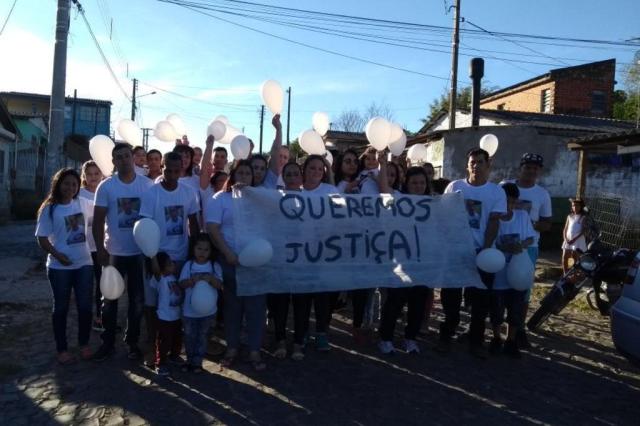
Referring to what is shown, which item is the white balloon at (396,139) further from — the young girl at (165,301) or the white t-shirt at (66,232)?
the white t-shirt at (66,232)

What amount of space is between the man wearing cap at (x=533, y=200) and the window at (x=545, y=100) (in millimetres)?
27129

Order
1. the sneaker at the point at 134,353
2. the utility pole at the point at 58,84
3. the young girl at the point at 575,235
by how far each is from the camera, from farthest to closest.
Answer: the utility pole at the point at 58,84 < the young girl at the point at 575,235 < the sneaker at the point at 134,353

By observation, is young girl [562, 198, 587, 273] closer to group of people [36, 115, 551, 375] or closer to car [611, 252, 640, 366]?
group of people [36, 115, 551, 375]

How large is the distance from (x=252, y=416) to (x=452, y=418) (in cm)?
138

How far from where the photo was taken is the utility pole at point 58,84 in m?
10.2

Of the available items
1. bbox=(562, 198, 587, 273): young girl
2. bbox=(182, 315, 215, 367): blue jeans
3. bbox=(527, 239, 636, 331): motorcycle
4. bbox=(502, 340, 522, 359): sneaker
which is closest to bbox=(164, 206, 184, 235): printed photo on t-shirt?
bbox=(182, 315, 215, 367): blue jeans

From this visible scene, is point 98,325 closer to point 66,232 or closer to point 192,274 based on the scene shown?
point 66,232

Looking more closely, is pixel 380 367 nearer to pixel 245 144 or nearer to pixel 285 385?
pixel 285 385

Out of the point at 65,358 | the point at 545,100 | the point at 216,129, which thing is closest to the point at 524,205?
the point at 216,129

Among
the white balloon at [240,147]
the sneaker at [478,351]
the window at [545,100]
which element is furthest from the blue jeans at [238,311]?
the window at [545,100]

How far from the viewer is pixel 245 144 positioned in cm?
557

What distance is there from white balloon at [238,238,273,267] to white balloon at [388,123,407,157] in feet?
6.01

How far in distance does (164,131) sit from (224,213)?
8.51 ft

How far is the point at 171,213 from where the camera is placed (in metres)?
4.47
